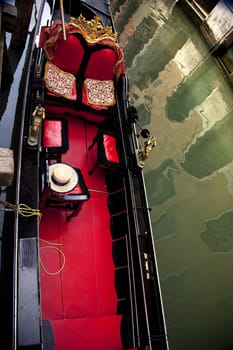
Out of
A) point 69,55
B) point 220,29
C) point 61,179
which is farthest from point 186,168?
point 220,29

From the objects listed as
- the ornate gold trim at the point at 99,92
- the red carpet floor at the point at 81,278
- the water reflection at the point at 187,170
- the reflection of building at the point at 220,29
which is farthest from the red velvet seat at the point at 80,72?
the reflection of building at the point at 220,29

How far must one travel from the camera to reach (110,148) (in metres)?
2.99

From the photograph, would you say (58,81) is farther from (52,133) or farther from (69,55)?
(52,133)

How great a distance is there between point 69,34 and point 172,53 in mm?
3793

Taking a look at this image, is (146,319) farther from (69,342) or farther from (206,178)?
(206,178)

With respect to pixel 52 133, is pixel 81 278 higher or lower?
lower

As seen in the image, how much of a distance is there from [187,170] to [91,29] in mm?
2157

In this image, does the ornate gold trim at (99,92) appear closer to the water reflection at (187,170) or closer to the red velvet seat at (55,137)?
the red velvet seat at (55,137)

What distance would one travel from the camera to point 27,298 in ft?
6.31

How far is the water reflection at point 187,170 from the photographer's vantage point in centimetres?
319

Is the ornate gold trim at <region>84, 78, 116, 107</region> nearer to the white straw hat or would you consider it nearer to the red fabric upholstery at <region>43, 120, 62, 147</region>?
the red fabric upholstery at <region>43, 120, 62, 147</region>

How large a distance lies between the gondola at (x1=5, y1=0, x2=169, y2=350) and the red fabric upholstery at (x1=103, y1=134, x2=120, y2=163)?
12mm

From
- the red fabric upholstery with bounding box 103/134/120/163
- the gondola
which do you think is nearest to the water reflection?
the gondola

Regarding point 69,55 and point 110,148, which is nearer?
point 110,148
